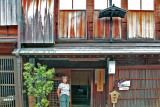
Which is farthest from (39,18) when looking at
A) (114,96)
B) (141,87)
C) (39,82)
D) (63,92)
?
(141,87)

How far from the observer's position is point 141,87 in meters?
7.48

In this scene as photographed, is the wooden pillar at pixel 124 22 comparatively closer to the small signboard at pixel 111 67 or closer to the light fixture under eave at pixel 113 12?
the light fixture under eave at pixel 113 12

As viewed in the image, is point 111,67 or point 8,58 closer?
point 111,67

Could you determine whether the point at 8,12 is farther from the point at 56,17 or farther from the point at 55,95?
the point at 55,95

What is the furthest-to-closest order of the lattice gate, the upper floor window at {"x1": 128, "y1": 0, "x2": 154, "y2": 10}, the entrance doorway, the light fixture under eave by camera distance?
the entrance doorway
the upper floor window at {"x1": 128, "y1": 0, "x2": 154, "y2": 10}
the lattice gate
the light fixture under eave

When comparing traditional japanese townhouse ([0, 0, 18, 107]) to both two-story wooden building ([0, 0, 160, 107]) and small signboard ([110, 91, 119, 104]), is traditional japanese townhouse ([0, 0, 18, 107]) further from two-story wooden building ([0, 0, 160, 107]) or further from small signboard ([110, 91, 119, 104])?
small signboard ([110, 91, 119, 104])

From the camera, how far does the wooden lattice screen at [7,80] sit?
24.0ft

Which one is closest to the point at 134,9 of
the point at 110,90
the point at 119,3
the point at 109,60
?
the point at 119,3

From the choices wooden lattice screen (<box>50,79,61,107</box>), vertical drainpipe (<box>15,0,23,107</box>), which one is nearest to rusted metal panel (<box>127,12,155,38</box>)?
wooden lattice screen (<box>50,79,61,107</box>)

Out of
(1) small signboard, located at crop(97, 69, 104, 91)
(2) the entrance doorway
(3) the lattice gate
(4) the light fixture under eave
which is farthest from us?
(2) the entrance doorway

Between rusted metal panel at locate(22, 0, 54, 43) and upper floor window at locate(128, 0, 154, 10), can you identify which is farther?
upper floor window at locate(128, 0, 154, 10)

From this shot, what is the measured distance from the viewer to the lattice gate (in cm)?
742

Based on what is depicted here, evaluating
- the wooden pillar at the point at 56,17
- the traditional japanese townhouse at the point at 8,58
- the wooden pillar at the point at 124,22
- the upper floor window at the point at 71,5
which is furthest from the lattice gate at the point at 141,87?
the traditional japanese townhouse at the point at 8,58

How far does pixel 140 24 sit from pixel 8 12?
650 cm
